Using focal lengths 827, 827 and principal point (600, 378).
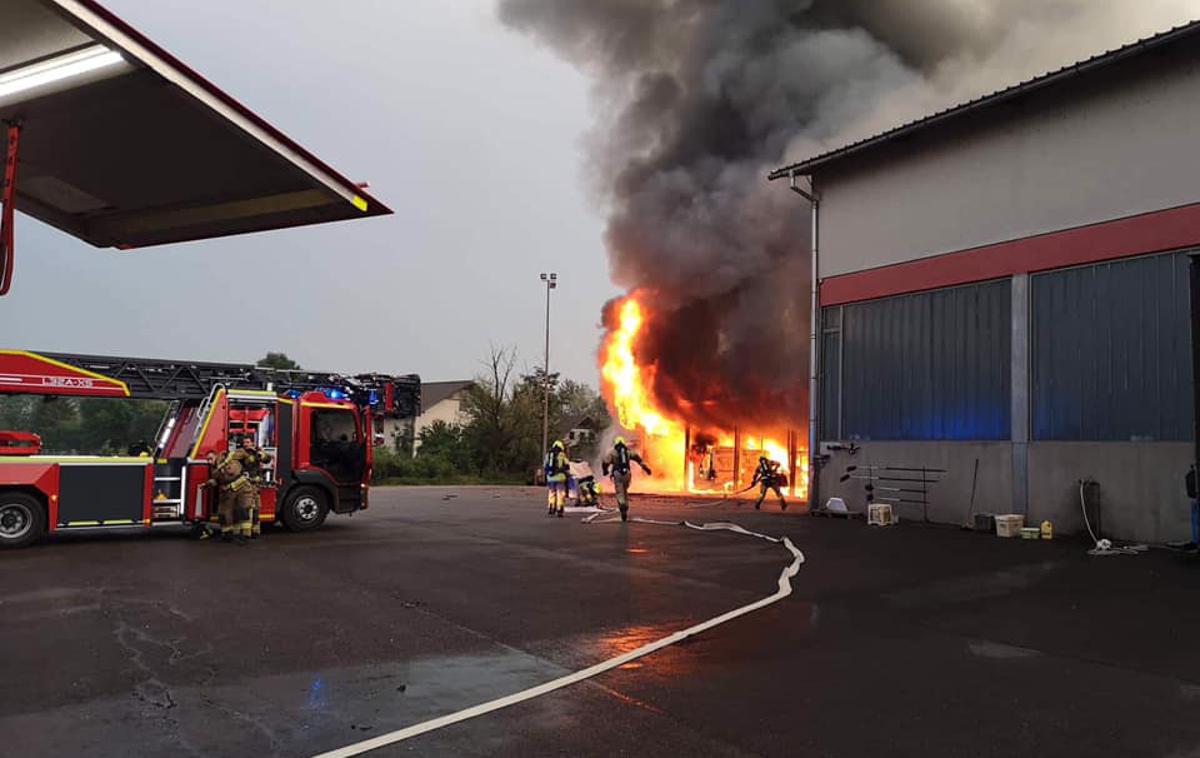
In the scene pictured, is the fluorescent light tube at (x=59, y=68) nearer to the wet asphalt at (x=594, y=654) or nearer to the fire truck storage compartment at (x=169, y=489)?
the wet asphalt at (x=594, y=654)

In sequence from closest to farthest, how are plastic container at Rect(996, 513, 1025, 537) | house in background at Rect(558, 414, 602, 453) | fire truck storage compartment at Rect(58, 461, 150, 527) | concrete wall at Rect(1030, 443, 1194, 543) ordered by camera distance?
fire truck storage compartment at Rect(58, 461, 150, 527), concrete wall at Rect(1030, 443, 1194, 543), plastic container at Rect(996, 513, 1025, 537), house in background at Rect(558, 414, 602, 453)

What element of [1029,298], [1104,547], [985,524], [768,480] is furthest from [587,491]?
[1104,547]

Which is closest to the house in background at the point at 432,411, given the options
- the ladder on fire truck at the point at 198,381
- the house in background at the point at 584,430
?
the house in background at the point at 584,430

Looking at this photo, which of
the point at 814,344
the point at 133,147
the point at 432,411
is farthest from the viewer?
the point at 432,411

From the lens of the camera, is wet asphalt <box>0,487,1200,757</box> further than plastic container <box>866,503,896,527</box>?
No

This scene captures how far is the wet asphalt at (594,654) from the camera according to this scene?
13.0 ft

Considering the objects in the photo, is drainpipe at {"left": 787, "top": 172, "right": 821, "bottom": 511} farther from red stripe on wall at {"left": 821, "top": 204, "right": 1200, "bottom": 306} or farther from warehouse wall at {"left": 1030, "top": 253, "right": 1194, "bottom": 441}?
warehouse wall at {"left": 1030, "top": 253, "right": 1194, "bottom": 441}

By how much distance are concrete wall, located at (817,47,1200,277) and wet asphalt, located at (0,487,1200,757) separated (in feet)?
21.0

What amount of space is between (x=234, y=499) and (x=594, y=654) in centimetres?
829

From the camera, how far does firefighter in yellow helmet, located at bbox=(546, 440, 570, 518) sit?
640 inches

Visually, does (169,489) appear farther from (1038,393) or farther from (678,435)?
(678,435)

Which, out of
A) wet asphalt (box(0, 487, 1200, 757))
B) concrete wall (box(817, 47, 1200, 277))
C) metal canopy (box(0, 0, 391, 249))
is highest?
concrete wall (box(817, 47, 1200, 277))

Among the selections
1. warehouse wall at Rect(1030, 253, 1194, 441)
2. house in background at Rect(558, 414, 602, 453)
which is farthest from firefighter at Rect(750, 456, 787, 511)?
house in background at Rect(558, 414, 602, 453)

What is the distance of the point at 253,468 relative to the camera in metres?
12.1
